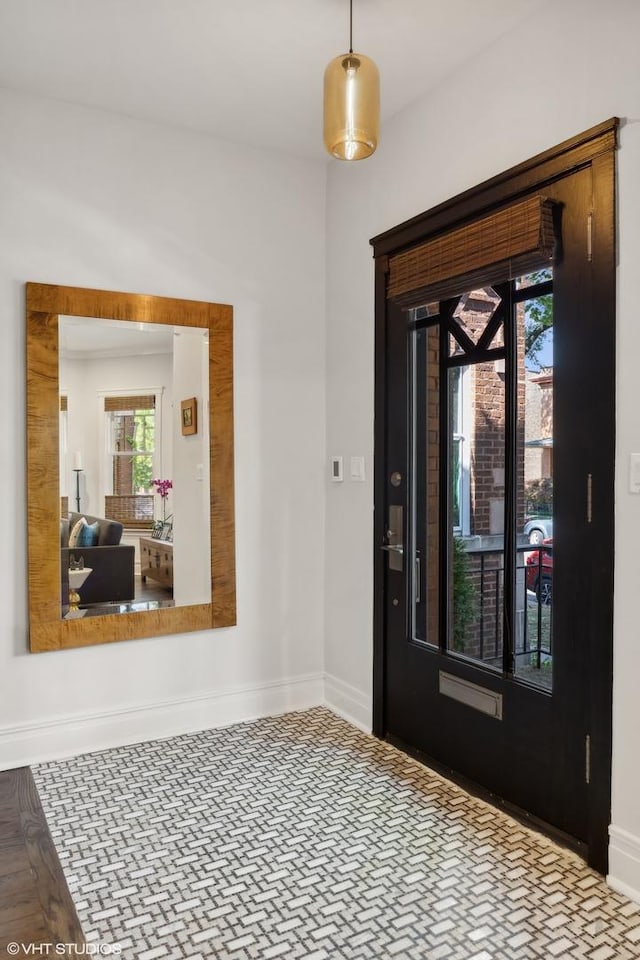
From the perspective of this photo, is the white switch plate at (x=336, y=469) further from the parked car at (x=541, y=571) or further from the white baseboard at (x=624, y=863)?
the white baseboard at (x=624, y=863)

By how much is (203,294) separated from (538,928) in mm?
2719

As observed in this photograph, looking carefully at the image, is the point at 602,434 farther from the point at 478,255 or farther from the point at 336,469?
the point at 336,469

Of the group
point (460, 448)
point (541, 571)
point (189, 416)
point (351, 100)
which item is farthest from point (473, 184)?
point (189, 416)

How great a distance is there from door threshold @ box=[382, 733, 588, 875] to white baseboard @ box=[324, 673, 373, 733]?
0.16m

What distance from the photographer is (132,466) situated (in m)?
3.02

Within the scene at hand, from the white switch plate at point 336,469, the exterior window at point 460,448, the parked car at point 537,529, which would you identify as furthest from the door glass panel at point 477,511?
the white switch plate at point 336,469

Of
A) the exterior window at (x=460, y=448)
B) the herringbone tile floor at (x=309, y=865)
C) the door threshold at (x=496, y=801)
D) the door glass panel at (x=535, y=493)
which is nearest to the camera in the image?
the herringbone tile floor at (x=309, y=865)

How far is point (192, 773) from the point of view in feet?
9.07

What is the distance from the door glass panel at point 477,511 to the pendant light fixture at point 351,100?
0.93 m

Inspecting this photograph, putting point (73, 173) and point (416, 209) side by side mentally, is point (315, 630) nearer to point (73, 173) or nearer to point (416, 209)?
point (416, 209)

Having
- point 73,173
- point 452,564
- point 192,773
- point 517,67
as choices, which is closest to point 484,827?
point 452,564

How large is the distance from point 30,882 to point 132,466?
1.58 m

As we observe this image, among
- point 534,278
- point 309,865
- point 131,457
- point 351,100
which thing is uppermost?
point 351,100

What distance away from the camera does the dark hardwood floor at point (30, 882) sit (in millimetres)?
1815
